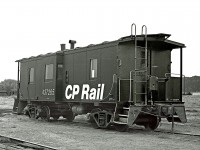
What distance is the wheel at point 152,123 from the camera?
44.6 ft

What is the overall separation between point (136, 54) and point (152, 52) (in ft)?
3.21

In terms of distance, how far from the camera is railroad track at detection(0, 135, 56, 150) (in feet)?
28.1

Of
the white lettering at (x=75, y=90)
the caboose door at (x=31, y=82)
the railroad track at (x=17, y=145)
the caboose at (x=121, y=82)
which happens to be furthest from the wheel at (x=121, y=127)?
the caboose door at (x=31, y=82)

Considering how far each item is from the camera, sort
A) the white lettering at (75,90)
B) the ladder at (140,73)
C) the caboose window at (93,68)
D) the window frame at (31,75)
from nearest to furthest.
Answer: the ladder at (140,73) → the caboose window at (93,68) → the white lettering at (75,90) → the window frame at (31,75)

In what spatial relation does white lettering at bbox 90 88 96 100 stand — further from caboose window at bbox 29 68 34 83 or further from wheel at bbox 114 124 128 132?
caboose window at bbox 29 68 34 83

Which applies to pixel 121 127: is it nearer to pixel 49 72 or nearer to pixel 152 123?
pixel 152 123

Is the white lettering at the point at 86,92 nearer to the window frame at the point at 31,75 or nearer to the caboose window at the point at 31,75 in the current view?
the window frame at the point at 31,75

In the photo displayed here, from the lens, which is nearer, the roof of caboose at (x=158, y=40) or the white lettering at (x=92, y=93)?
the roof of caboose at (x=158, y=40)

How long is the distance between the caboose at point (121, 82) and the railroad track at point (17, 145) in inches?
157

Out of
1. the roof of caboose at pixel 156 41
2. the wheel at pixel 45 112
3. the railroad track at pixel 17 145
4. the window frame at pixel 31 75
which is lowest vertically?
the railroad track at pixel 17 145

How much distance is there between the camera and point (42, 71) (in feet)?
57.5

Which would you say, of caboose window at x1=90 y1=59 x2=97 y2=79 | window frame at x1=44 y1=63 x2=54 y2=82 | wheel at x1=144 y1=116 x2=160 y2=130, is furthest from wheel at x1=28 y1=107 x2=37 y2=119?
wheel at x1=144 y1=116 x2=160 y2=130

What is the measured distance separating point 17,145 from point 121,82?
16.5ft

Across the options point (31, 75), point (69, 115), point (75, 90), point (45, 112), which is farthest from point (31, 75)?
point (75, 90)
